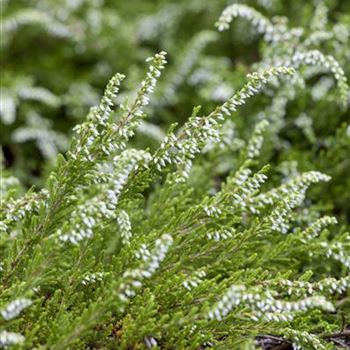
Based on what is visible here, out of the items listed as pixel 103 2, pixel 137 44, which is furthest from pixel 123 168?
pixel 103 2

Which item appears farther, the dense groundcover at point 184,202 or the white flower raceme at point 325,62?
the white flower raceme at point 325,62

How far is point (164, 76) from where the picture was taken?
2246 millimetres

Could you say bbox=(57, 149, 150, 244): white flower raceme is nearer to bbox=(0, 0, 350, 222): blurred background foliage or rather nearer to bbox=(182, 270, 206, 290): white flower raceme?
bbox=(182, 270, 206, 290): white flower raceme

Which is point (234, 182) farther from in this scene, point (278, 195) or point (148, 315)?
point (148, 315)

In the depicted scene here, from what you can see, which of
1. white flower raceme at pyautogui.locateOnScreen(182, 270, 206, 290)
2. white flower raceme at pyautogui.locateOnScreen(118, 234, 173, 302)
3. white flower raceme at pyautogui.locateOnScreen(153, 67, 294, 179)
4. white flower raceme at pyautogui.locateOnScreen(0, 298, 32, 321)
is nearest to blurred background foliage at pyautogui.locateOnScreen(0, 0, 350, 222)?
white flower raceme at pyautogui.locateOnScreen(153, 67, 294, 179)

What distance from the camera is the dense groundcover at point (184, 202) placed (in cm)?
100

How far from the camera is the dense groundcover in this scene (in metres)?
1.00

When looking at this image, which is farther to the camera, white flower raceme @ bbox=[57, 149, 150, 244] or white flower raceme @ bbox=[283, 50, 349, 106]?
white flower raceme @ bbox=[283, 50, 349, 106]

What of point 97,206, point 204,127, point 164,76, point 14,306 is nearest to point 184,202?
point 204,127

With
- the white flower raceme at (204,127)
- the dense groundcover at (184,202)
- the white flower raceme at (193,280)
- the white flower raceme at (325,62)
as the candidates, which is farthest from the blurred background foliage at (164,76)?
the white flower raceme at (193,280)

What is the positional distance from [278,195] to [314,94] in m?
0.75

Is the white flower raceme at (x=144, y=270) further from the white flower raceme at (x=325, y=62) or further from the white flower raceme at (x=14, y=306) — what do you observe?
the white flower raceme at (x=325, y=62)

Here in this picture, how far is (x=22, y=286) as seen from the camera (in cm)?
97

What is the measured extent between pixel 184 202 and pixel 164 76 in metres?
1.03
